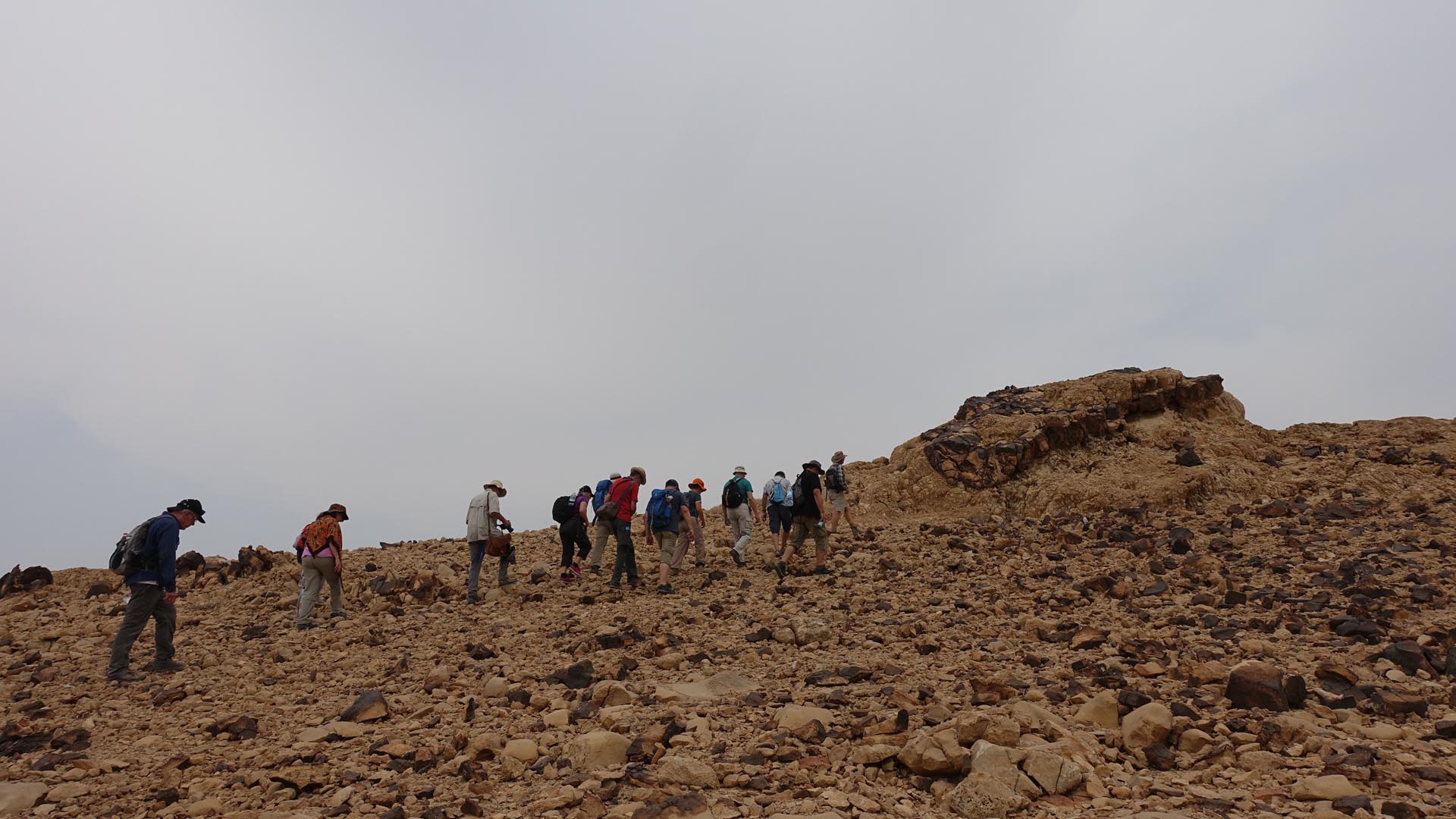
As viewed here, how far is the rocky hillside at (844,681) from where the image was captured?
4926mm

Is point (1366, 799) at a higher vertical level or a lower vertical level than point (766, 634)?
lower

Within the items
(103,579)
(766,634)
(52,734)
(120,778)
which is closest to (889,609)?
(766,634)

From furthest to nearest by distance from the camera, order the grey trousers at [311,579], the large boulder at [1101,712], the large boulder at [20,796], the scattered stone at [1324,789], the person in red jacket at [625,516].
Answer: the person in red jacket at [625,516] < the grey trousers at [311,579] < the large boulder at [1101,712] < the large boulder at [20,796] < the scattered stone at [1324,789]

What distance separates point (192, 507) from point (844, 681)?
339 inches

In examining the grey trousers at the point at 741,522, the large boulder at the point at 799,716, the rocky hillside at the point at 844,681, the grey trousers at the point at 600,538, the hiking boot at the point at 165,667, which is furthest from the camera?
the grey trousers at the point at 741,522

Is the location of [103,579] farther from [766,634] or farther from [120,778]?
[766,634]

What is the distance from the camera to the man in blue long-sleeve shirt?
8.95 metres

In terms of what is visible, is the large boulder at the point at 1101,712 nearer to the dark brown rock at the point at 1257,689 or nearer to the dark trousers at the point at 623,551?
the dark brown rock at the point at 1257,689

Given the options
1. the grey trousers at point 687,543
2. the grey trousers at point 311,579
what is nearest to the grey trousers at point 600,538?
the grey trousers at point 687,543

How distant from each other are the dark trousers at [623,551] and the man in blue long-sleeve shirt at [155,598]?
604 cm

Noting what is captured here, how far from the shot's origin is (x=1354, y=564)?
10016mm

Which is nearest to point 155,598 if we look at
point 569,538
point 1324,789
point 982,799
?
point 569,538

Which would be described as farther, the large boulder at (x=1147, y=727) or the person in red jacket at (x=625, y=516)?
the person in red jacket at (x=625, y=516)

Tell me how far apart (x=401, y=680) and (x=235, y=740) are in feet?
5.77
